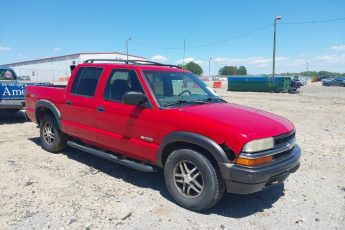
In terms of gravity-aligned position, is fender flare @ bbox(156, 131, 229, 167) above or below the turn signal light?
above

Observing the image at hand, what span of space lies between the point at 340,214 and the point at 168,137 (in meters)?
2.40

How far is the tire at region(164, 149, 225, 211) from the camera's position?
393 centimetres

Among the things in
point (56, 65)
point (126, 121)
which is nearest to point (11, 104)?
point (126, 121)

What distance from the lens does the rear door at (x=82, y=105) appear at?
545 centimetres

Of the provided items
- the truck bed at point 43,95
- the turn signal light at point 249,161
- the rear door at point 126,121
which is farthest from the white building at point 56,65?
the turn signal light at point 249,161

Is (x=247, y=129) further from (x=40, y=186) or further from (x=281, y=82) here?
(x=281, y=82)

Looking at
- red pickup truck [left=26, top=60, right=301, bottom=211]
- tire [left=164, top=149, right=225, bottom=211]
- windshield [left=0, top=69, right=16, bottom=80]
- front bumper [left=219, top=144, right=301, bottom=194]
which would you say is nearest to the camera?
front bumper [left=219, top=144, right=301, bottom=194]

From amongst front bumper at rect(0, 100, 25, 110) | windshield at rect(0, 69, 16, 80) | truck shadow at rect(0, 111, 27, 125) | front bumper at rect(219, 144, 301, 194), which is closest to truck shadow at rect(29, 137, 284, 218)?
front bumper at rect(219, 144, 301, 194)

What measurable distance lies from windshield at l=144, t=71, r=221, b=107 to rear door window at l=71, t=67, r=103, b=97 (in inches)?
43.3

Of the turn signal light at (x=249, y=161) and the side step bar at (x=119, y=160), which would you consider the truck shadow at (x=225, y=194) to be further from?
the turn signal light at (x=249, y=161)

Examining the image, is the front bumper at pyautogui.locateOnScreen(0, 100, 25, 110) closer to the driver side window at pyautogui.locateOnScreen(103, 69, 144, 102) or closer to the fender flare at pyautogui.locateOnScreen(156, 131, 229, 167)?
the driver side window at pyautogui.locateOnScreen(103, 69, 144, 102)

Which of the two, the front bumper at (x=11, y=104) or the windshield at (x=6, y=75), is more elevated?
the windshield at (x=6, y=75)

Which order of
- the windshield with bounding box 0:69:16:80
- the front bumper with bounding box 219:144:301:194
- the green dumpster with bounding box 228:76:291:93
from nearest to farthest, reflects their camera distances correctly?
1. the front bumper with bounding box 219:144:301:194
2. the windshield with bounding box 0:69:16:80
3. the green dumpster with bounding box 228:76:291:93

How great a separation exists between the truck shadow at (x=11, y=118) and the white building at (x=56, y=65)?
48936 mm
